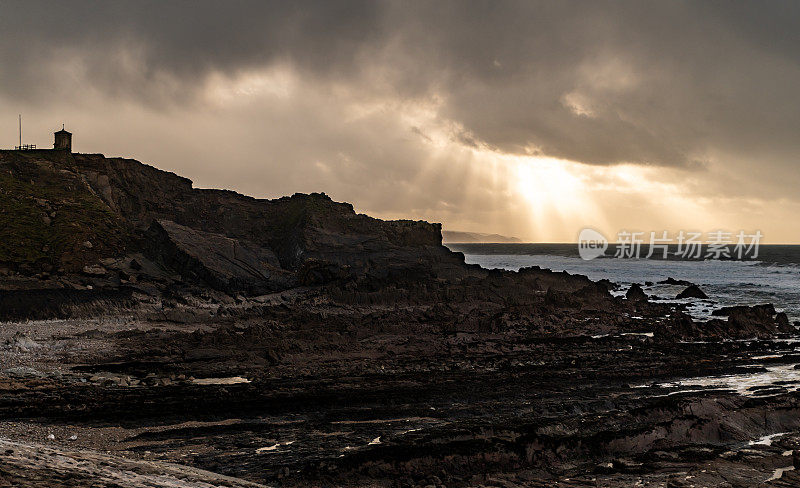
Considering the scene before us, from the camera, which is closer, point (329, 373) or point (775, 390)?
point (775, 390)

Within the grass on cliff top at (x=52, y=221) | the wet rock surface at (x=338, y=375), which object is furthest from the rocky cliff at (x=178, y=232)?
the wet rock surface at (x=338, y=375)

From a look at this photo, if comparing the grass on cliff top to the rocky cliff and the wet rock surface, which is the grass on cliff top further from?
the wet rock surface

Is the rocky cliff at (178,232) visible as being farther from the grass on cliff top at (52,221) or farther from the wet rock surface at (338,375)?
the wet rock surface at (338,375)

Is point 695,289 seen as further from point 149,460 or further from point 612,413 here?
point 149,460

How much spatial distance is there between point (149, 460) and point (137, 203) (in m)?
43.2

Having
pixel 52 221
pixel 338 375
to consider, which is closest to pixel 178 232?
pixel 52 221

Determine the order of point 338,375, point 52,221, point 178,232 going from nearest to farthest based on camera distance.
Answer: point 338,375, point 52,221, point 178,232

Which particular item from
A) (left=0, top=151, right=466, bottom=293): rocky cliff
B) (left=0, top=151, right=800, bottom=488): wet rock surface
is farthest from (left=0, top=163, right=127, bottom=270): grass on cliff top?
(left=0, top=151, right=800, bottom=488): wet rock surface

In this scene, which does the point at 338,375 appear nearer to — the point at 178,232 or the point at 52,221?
the point at 178,232

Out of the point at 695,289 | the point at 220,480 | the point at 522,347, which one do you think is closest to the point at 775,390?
the point at 522,347

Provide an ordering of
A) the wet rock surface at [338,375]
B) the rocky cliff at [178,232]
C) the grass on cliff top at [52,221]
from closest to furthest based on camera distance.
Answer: the wet rock surface at [338,375], the grass on cliff top at [52,221], the rocky cliff at [178,232]

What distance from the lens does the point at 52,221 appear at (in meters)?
39.4

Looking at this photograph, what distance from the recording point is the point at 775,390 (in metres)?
15.6

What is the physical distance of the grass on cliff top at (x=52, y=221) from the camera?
117ft
